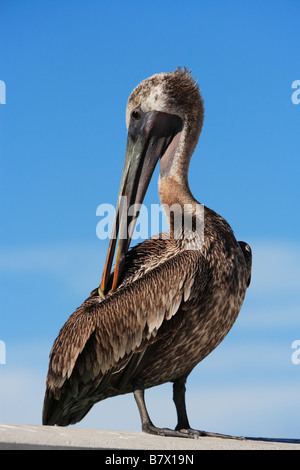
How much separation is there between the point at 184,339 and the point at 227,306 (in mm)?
592

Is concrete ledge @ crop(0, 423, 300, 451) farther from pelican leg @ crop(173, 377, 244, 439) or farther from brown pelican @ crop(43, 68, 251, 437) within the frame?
pelican leg @ crop(173, 377, 244, 439)

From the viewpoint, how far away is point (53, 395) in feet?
25.0

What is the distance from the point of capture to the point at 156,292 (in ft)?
23.6

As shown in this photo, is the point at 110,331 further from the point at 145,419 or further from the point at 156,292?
the point at 145,419

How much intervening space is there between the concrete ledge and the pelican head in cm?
261

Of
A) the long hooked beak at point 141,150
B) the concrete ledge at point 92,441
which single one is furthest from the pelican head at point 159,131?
the concrete ledge at point 92,441

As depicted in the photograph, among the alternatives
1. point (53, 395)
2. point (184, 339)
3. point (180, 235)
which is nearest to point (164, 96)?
point (180, 235)

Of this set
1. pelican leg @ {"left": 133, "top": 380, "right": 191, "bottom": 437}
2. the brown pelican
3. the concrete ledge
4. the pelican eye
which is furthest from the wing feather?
the pelican eye

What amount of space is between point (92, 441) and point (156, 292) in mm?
1892

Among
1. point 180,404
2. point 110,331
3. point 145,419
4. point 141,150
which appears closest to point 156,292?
point 110,331

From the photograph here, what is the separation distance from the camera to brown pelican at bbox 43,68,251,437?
712 cm

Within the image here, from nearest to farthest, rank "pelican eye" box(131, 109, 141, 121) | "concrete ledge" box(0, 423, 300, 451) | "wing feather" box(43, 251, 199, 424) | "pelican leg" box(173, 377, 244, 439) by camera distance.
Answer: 1. "concrete ledge" box(0, 423, 300, 451)
2. "wing feather" box(43, 251, 199, 424)
3. "pelican leg" box(173, 377, 244, 439)
4. "pelican eye" box(131, 109, 141, 121)

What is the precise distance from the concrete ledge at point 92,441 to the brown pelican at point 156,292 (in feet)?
2.24

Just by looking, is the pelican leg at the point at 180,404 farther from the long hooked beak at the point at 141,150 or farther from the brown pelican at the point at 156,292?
the long hooked beak at the point at 141,150
